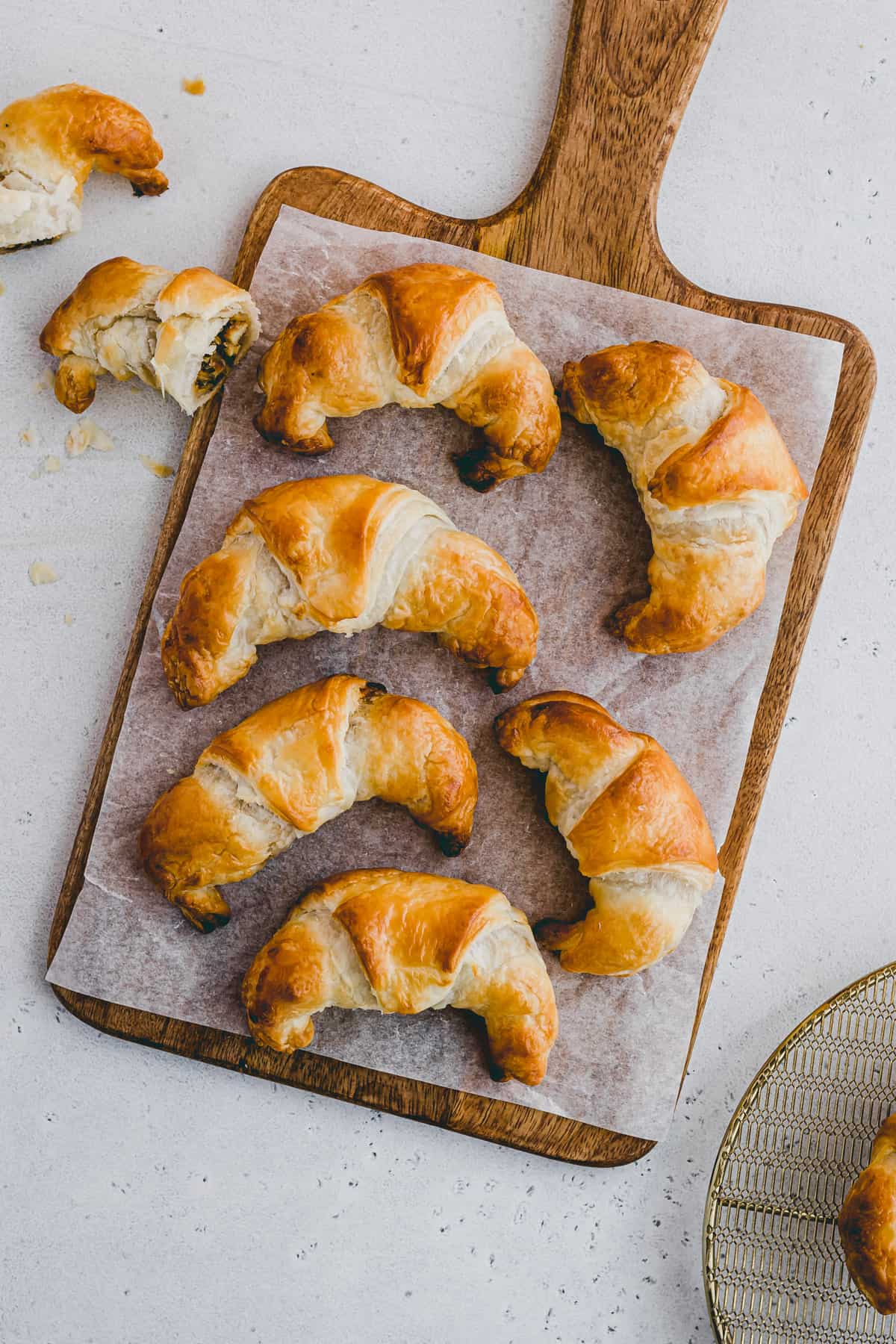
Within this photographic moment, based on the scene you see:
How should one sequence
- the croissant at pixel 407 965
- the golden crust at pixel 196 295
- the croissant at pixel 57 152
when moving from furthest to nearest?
the croissant at pixel 57 152, the golden crust at pixel 196 295, the croissant at pixel 407 965

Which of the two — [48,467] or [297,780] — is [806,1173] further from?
[48,467]

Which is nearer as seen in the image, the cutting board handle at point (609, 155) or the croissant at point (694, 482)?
the croissant at point (694, 482)

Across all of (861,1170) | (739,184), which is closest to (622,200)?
(739,184)

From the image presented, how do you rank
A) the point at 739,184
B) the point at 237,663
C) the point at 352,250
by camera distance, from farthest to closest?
the point at 739,184
the point at 352,250
the point at 237,663

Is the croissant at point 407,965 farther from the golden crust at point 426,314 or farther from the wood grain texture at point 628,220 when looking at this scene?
the golden crust at point 426,314

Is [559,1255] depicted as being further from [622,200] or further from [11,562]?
[622,200]

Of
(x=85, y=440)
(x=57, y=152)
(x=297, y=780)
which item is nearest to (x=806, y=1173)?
(x=297, y=780)

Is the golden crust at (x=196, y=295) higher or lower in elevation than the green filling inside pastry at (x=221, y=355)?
higher

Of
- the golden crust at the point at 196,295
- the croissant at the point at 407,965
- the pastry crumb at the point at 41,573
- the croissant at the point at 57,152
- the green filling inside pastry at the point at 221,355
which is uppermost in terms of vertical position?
the croissant at the point at 57,152

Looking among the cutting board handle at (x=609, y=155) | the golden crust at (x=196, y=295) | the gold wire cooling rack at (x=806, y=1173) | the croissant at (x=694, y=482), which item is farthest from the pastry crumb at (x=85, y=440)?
the gold wire cooling rack at (x=806, y=1173)
